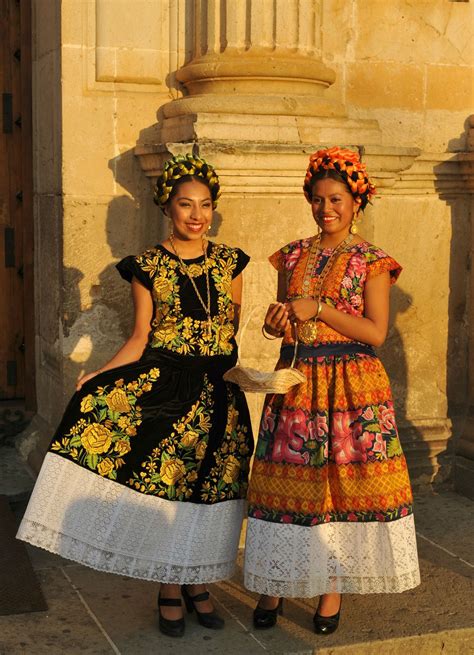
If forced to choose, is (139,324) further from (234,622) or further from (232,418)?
(234,622)

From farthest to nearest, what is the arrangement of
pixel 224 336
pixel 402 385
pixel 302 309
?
1. pixel 402 385
2. pixel 224 336
3. pixel 302 309

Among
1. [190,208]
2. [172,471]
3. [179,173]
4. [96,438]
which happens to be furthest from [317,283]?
[96,438]

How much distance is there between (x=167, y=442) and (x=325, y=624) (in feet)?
2.91

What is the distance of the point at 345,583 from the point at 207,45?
2.76m

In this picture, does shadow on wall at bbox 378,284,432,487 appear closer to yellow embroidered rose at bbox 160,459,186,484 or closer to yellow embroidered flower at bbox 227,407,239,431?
yellow embroidered flower at bbox 227,407,239,431

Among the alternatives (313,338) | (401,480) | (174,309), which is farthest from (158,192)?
(401,480)

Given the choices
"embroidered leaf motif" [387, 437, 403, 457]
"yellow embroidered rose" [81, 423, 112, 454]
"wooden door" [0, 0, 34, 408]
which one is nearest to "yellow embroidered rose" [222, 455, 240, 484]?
"yellow embroidered rose" [81, 423, 112, 454]

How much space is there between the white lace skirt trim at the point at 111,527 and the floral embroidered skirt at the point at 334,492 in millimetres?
280

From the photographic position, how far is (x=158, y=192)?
174 inches

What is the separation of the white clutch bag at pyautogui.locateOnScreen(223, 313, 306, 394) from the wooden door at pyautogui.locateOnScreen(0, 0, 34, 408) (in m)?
2.77

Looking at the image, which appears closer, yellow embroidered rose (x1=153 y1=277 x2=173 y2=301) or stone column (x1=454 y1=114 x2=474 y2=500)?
yellow embroidered rose (x1=153 y1=277 x2=173 y2=301)

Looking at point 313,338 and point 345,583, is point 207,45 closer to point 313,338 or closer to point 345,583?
point 313,338

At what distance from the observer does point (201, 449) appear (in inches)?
172

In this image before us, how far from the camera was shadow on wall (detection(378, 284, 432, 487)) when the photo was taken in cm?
634
